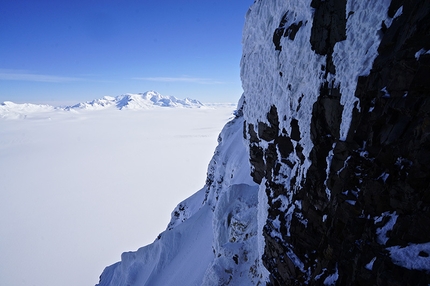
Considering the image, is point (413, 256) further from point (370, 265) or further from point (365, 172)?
point (365, 172)

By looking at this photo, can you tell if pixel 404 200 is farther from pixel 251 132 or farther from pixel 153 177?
pixel 153 177

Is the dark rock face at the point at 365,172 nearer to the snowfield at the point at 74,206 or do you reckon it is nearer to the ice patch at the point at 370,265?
the ice patch at the point at 370,265

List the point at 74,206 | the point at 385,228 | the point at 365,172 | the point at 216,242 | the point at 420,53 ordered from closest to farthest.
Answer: the point at 420,53 → the point at 385,228 → the point at 365,172 → the point at 216,242 → the point at 74,206

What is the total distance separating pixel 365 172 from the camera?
252 inches

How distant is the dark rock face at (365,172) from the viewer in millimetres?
5055

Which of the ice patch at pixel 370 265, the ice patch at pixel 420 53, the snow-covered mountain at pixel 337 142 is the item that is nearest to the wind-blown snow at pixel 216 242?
the snow-covered mountain at pixel 337 142

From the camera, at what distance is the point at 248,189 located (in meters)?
18.0

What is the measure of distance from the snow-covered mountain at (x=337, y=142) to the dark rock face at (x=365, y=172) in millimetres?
29

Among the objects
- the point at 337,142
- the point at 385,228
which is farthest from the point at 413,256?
the point at 337,142

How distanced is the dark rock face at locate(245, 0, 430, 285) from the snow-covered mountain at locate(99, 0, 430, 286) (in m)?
0.03

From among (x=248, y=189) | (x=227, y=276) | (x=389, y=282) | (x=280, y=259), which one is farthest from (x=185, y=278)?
(x=389, y=282)

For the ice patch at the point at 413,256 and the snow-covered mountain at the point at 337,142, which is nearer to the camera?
the ice patch at the point at 413,256

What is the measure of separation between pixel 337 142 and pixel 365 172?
130 centimetres

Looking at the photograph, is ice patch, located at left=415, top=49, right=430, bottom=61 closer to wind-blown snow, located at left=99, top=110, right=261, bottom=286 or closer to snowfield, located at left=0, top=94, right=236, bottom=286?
wind-blown snow, located at left=99, top=110, right=261, bottom=286
